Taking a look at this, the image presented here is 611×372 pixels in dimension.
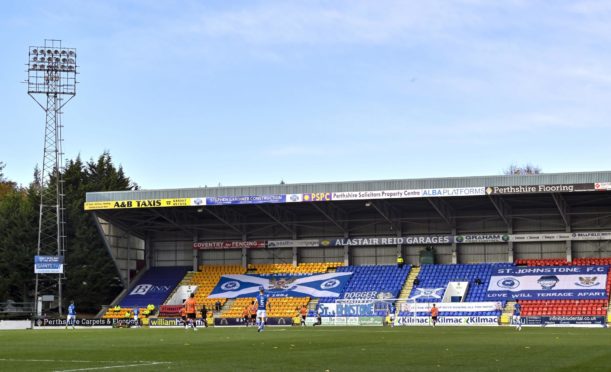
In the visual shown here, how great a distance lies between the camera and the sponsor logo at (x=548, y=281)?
69.4m

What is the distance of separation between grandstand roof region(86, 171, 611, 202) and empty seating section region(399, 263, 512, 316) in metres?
8.09

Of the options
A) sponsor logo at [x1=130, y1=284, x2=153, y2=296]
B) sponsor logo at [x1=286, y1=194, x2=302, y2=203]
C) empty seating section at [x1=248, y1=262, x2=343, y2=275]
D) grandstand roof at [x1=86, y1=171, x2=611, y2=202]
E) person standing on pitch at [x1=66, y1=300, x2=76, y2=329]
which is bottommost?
person standing on pitch at [x1=66, y1=300, x2=76, y2=329]

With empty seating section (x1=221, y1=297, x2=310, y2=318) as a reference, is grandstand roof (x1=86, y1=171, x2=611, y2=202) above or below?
above

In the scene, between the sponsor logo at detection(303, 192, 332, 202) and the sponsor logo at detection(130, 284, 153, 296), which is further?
the sponsor logo at detection(130, 284, 153, 296)

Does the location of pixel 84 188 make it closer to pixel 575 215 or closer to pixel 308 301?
pixel 308 301

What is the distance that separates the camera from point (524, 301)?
6819 cm

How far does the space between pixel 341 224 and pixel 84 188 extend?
84.1 feet

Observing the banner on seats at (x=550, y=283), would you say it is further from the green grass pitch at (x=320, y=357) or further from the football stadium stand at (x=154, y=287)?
the green grass pitch at (x=320, y=357)

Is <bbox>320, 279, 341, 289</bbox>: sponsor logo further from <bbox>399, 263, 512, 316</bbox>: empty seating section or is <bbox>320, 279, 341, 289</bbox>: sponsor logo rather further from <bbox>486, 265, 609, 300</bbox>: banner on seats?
<bbox>486, 265, 609, 300</bbox>: banner on seats

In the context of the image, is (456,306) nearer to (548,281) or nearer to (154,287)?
(548,281)

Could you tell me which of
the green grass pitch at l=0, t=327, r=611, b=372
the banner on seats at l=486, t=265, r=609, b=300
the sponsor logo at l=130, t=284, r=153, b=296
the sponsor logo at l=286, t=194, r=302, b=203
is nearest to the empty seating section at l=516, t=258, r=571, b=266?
the banner on seats at l=486, t=265, r=609, b=300

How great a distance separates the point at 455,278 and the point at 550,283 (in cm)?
724

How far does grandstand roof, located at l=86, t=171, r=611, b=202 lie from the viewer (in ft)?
215

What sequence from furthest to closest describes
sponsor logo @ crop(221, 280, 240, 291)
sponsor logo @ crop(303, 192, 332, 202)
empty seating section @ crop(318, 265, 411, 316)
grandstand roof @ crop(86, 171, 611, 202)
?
sponsor logo @ crop(221, 280, 240, 291), empty seating section @ crop(318, 265, 411, 316), sponsor logo @ crop(303, 192, 332, 202), grandstand roof @ crop(86, 171, 611, 202)
